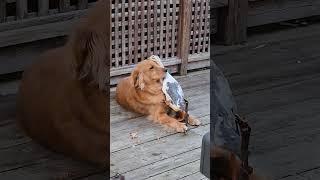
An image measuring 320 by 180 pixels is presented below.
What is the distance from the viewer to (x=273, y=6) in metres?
0.86

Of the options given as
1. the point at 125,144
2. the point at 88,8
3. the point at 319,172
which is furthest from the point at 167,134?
the point at 319,172

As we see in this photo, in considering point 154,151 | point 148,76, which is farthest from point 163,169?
point 148,76

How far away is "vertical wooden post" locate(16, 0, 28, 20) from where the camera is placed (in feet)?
2.18

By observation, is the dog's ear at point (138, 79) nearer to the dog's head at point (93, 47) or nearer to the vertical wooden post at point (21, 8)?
the dog's head at point (93, 47)

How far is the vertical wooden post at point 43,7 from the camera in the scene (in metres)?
0.67

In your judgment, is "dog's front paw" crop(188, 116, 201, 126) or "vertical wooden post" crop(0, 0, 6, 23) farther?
"dog's front paw" crop(188, 116, 201, 126)

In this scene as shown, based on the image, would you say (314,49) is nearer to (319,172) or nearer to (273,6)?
(273,6)

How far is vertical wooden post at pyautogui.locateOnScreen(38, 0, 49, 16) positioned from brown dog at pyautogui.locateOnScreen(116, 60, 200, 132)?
12 cm

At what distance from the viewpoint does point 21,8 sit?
2.18ft

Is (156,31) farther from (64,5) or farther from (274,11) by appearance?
(274,11)

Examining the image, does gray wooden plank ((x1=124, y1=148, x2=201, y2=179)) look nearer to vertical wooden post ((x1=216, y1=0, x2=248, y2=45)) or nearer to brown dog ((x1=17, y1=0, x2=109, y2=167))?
brown dog ((x1=17, y1=0, x2=109, y2=167))

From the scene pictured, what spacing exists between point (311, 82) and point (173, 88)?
0.26 metres

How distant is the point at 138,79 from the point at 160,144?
0.11m

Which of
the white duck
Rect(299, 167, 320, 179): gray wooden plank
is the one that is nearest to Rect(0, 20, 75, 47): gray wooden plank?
the white duck
